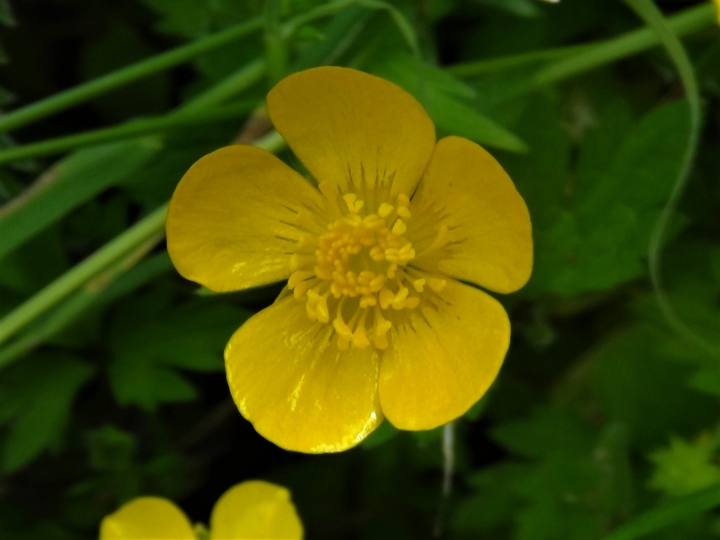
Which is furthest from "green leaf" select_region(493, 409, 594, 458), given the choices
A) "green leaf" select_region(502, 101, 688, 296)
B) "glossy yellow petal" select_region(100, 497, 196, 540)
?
"glossy yellow petal" select_region(100, 497, 196, 540)

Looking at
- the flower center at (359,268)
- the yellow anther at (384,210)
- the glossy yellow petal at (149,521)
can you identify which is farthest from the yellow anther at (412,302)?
the glossy yellow petal at (149,521)

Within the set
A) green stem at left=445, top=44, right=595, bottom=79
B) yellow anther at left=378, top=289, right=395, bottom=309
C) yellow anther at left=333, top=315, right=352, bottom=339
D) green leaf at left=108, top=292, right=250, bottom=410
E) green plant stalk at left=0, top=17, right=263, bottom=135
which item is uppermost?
green plant stalk at left=0, top=17, right=263, bottom=135

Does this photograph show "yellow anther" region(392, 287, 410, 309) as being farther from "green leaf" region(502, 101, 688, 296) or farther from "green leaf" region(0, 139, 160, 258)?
"green leaf" region(0, 139, 160, 258)

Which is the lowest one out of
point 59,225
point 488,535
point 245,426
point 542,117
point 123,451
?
point 488,535

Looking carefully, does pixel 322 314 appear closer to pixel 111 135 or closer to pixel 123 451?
pixel 111 135

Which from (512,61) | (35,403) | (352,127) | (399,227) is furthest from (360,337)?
(35,403)

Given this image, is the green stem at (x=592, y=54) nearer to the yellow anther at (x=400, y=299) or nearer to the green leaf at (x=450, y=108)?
the green leaf at (x=450, y=108)

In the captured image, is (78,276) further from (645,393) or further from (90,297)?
(645,393)

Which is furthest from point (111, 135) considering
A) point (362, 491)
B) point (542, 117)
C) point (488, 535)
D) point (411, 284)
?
point (488, 535)
